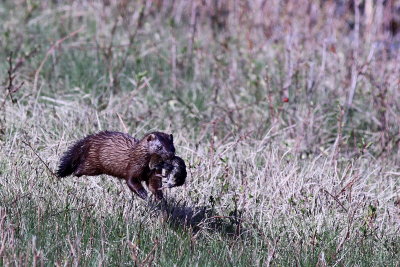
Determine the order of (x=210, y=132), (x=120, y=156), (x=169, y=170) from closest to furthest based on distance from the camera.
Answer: (x=169, y=170)
(x=120, y=156)
(x=210, y=132)

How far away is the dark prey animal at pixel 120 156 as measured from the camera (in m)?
5.25

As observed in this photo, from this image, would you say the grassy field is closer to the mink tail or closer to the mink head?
the mink tail

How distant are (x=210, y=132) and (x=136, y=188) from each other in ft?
9.34

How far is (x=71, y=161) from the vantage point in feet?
19.0

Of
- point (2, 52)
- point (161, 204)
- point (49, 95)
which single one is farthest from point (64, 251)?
point (2, 52)

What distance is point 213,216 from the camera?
18.1 ft

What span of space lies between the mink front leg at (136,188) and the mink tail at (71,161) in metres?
0.57

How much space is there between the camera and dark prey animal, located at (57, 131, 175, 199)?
5250mm

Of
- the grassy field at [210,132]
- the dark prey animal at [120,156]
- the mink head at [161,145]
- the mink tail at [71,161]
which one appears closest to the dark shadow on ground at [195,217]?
the grassy field at [210,132]

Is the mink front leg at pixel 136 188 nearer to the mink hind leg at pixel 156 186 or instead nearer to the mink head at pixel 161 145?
the mink hind leg at pixel 156 186

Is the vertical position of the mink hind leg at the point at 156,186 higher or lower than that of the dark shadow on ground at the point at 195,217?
higher

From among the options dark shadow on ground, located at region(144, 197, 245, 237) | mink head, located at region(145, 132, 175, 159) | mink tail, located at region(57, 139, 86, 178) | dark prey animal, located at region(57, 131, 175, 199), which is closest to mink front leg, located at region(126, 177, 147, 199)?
dark prey animal, located at region(57, 131, 175, 199)

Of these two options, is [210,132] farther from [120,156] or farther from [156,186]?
[156,186]

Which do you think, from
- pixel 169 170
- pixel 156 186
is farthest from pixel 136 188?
pixel 169 170
